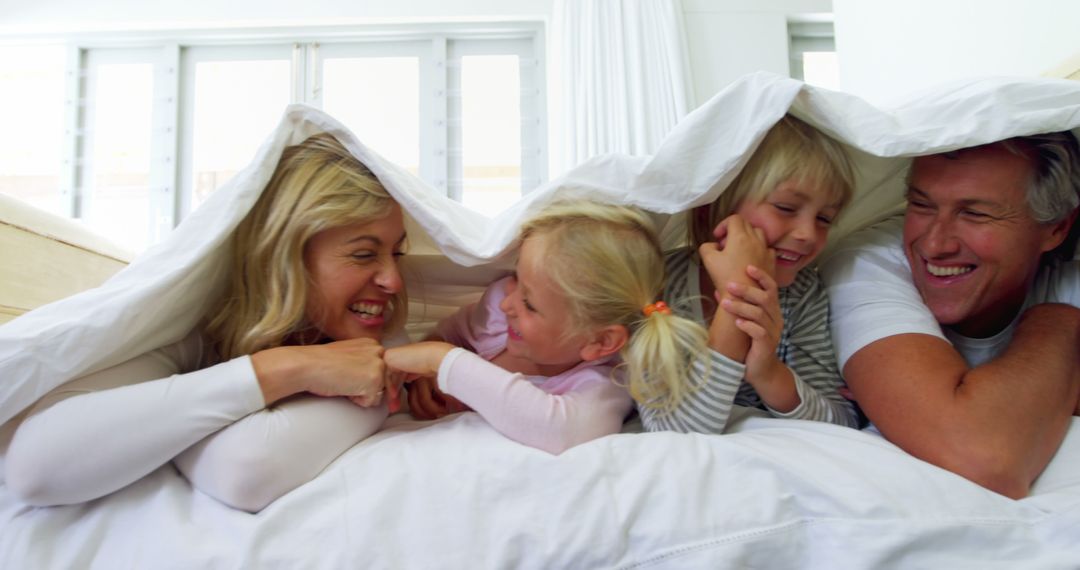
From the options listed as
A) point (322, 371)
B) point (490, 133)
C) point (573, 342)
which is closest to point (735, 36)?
point (490, 133)

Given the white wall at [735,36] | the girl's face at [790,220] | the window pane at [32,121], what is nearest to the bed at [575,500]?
the girl's face at [790,220]

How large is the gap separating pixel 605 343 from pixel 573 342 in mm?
41

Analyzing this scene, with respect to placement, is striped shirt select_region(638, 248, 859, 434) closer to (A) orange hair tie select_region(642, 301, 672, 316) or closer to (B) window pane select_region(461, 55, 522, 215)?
(A) orange hair tie select_region(642, 301, 672, 316)

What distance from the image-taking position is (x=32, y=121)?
12.3ft

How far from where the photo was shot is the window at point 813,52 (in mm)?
3734

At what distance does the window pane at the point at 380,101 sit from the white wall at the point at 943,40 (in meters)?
2.17

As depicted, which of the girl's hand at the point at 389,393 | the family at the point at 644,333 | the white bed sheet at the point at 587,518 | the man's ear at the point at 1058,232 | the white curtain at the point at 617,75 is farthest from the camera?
the white curtain at the point at 617,75

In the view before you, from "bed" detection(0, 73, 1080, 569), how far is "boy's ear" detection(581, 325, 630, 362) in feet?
0.61

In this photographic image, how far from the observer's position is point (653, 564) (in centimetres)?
60

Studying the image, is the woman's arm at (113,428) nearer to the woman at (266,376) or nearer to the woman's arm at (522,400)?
the woman at (266,376)

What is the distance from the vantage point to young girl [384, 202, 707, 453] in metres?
0.79

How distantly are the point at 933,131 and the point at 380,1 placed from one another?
332cm

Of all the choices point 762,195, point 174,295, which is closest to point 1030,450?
point 762,195

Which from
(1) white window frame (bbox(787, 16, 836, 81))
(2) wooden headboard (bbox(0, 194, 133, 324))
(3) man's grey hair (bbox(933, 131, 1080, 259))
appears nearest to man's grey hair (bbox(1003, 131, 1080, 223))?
(3) man's grey hair (bbox(933, 131, 1080, 259))
